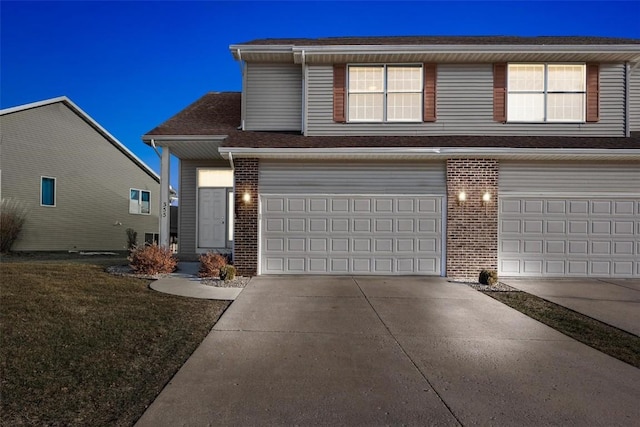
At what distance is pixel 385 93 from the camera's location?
9484 mm

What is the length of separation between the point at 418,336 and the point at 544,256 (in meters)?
5.98

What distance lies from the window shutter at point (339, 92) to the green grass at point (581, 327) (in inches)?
234

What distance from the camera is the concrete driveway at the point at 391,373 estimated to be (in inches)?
113

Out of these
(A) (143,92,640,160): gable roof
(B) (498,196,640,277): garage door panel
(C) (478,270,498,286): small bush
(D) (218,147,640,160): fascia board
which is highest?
(A) (143,92,640,160): gable roof

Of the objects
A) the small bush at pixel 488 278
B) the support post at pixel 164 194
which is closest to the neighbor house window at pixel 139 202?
the support post at pixel 164 194

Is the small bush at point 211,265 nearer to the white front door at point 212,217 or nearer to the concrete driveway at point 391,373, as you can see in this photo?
the concrete driveway at point 391,373

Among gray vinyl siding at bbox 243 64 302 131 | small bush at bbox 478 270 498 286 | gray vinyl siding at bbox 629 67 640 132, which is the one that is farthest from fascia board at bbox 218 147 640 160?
small bush at bbox 478 270 498 286

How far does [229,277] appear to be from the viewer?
7.76 m

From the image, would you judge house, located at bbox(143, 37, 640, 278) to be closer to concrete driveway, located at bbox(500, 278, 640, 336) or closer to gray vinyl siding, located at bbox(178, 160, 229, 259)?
concrete driveway, located at bbox(500, 278, 640, 336)

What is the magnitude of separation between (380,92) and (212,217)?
681cm

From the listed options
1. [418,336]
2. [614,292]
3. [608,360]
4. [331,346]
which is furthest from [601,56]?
[331,346]

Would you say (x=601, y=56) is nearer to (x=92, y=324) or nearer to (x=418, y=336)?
(x=418, y=336)

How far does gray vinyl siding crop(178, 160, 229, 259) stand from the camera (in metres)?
11.7

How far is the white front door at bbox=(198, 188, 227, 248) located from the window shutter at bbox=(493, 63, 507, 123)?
344 inches
